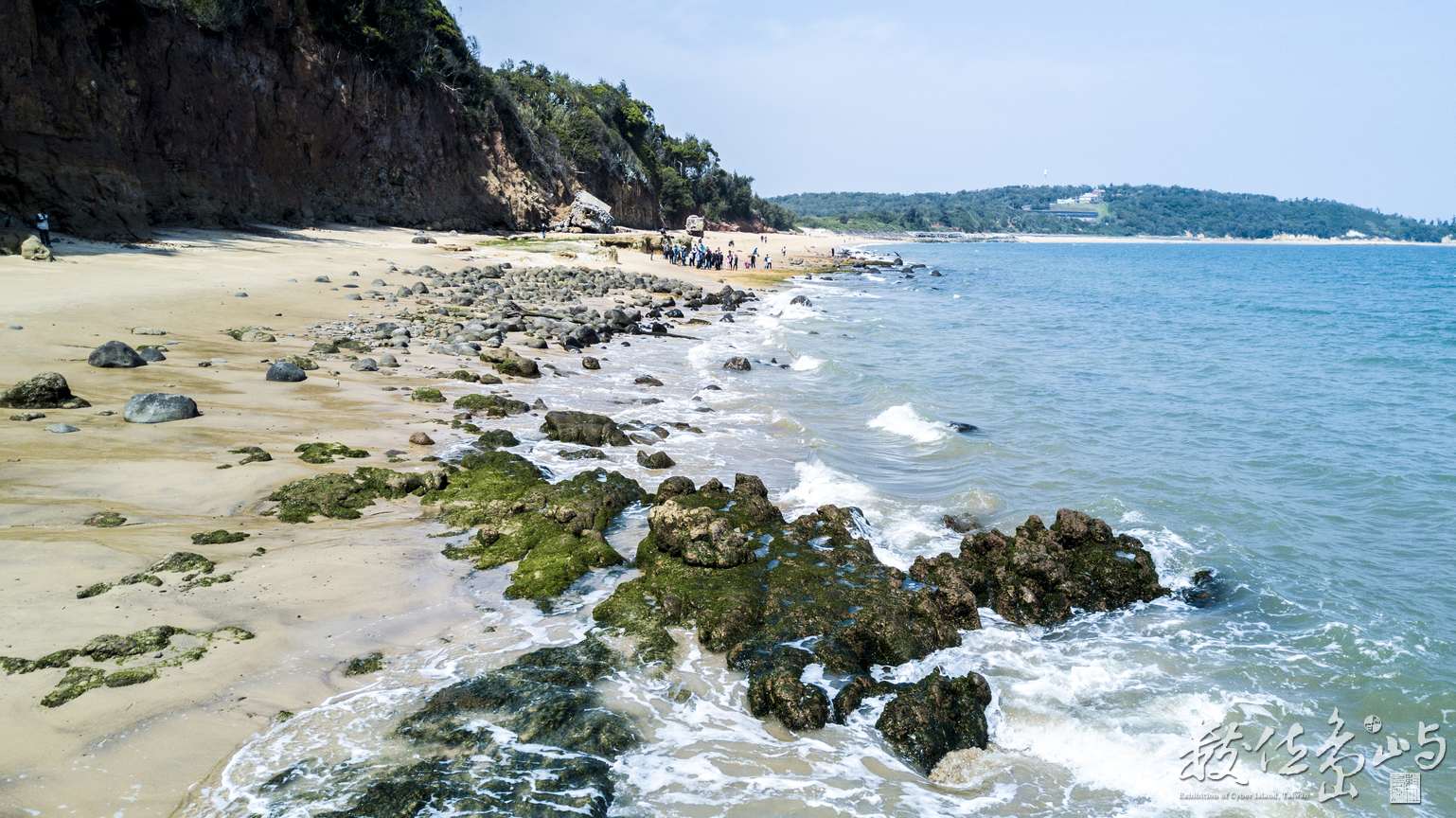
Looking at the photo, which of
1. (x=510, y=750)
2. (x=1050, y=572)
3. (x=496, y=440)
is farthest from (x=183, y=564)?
(x=1050, y=572)

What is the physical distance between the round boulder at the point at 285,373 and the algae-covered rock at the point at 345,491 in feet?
13.2

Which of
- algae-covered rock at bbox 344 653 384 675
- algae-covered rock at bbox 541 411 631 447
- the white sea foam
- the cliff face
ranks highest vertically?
the cliff face

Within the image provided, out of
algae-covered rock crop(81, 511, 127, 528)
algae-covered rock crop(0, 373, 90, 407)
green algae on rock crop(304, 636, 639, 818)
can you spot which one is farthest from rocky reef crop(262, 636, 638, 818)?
algae-covered rock crop(0, 373, 90, 407)

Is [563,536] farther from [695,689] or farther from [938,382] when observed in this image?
[938,382]

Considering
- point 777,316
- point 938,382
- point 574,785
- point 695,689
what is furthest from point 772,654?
point 777,316

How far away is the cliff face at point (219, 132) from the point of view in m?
20.0

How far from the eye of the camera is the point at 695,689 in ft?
18.5

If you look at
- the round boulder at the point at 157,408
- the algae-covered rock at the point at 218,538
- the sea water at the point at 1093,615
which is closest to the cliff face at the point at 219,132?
the round boulder at the point at 157,408

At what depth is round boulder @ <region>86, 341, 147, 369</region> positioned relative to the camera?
10469mm

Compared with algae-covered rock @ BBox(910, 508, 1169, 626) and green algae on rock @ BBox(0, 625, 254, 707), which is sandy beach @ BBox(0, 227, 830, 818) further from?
algae-covered rock @ BBox(910, 508, 1169, 626)

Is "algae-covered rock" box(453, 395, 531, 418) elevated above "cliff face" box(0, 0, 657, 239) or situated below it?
below

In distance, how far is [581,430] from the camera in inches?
432

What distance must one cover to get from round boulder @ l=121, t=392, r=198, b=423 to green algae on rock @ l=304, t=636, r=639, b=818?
254 inches

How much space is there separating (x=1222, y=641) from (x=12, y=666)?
9.74 metres
